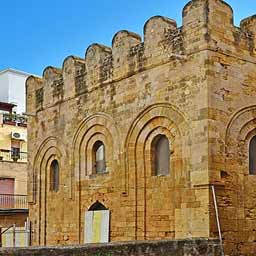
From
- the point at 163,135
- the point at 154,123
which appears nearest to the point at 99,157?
the point at 154,123

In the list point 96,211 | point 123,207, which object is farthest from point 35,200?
point 123,207

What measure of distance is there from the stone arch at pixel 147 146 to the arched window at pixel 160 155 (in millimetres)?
143

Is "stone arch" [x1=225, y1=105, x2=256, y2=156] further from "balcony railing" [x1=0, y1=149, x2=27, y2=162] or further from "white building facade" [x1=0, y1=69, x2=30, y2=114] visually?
"white building facade" [x1=0, y1=69, x2=30, y2=114]

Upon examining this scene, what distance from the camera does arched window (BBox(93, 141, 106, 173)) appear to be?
18.6 meters

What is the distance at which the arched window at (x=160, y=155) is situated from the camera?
1623 cm

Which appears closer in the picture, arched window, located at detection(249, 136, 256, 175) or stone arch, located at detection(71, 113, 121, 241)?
arched window, located at detection(249, 136, 256, 175)

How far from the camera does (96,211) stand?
59.7 feet

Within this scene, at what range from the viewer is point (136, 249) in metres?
11.6

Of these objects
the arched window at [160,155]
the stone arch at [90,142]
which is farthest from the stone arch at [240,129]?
the stone arch at [90,142]

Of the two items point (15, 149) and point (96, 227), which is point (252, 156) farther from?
point (15, 149)

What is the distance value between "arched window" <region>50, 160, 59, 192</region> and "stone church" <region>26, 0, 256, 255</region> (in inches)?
16.8

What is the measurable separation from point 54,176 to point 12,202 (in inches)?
417

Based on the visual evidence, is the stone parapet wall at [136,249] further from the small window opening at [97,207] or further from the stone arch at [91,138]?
the small window opening at [97,207]

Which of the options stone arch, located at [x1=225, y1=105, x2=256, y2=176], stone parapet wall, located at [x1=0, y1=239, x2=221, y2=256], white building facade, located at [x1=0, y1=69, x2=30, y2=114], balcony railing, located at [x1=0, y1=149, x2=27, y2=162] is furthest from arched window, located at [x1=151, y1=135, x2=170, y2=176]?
white building facade, located at [x1=0, y1=69, x2=30, y2=114]
